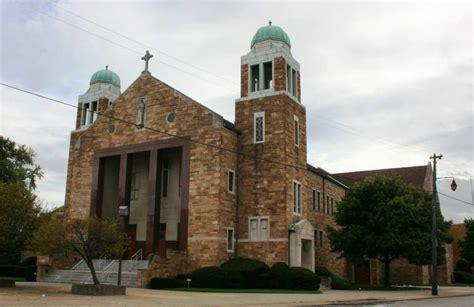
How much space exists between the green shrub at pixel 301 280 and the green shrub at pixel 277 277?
316 millimetres

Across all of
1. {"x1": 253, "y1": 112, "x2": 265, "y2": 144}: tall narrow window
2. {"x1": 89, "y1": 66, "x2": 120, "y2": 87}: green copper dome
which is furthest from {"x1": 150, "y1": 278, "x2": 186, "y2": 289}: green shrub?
{"x1": 89, "y1": 66, "x2": 120, "y2": 87}: green copper dome

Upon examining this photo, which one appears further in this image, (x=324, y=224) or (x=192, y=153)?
(x=324, y=224)

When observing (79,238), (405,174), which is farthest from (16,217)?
(405,174)

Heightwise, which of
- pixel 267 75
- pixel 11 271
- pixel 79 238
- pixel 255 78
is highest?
pixel 267 75

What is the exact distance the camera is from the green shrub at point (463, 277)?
57.9 meters

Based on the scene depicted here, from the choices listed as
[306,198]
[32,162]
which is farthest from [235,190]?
[32,162]

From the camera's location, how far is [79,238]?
23.6m

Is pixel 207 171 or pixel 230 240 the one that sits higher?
pixel 207 171

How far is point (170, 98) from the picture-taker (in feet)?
119

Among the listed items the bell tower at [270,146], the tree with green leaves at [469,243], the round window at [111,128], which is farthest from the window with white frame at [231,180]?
the tree with green leaves at [469,243]

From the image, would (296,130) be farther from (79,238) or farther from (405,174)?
(405,174)

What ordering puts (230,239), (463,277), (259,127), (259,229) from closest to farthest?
(259,229), (230,239), (259,127), (463,277)

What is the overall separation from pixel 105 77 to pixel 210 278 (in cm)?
2503

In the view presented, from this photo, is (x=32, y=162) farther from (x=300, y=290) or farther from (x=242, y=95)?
(x=300, y=290)
